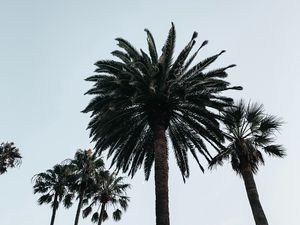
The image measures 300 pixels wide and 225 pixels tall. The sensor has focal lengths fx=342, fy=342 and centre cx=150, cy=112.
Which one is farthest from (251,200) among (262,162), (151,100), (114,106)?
(114,106)

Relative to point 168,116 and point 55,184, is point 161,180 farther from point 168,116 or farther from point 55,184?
point 55,184

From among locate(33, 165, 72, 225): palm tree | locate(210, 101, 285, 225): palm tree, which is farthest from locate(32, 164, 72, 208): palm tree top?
locate(210, 101, 285, 225): palm tree

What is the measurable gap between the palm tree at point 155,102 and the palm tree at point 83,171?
13869 mm

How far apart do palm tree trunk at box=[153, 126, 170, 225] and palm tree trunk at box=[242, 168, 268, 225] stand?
496 centimetres

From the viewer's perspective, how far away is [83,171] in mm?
34312

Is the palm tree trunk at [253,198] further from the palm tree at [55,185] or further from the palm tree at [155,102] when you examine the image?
the palm tree at [55,185]

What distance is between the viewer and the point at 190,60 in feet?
63.0

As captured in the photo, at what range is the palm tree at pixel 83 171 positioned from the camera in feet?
110

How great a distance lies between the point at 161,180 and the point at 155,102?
440 centimetres

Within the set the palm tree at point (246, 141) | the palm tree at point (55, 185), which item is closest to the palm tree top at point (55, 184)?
the palm tree at point (55, 185)

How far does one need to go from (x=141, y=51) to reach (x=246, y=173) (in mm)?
8800

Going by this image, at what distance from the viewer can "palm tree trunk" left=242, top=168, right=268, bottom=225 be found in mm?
17109

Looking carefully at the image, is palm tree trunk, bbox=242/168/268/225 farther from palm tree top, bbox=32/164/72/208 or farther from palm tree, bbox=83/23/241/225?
palm tree top, bbox=32/164/72/208

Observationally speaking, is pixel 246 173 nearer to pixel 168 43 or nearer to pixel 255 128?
pixel 255 128
